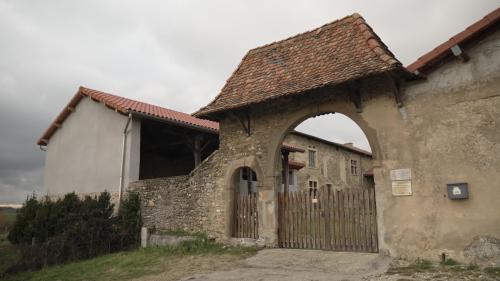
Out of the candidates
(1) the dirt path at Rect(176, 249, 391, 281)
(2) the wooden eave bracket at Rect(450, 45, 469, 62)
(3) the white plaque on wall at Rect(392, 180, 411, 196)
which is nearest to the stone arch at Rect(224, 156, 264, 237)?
(1) the dirt path at Rect(176, 249, 391, 281)

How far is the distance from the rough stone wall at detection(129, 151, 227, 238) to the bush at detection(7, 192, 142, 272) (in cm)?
57

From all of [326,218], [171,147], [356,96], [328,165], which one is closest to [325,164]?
[328,165]

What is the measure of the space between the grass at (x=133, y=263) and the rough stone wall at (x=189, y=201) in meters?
0.63

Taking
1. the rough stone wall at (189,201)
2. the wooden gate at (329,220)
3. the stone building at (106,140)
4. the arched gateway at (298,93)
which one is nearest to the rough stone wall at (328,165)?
the stone building at (106,140)

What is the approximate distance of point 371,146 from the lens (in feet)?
24.6

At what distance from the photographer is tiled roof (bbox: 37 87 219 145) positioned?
1230 cm

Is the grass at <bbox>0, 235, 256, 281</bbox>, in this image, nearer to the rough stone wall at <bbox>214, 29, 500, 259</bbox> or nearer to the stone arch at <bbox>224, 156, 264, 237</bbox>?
the stone arch at <bbox>224, 156, 264, 237</bbox>

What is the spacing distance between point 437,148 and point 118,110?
9.72 meters

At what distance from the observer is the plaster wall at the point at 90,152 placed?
12.2 meters

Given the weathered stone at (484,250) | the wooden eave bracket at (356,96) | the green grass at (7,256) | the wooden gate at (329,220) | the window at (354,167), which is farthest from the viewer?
the window at (354,167)

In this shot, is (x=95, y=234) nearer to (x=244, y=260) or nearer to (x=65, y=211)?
(x=65, y=211)

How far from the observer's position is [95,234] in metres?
10.6

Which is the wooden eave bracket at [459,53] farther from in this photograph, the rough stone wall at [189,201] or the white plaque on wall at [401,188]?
the rough stone wall at [189,201]

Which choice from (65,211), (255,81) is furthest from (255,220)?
(65,211)
